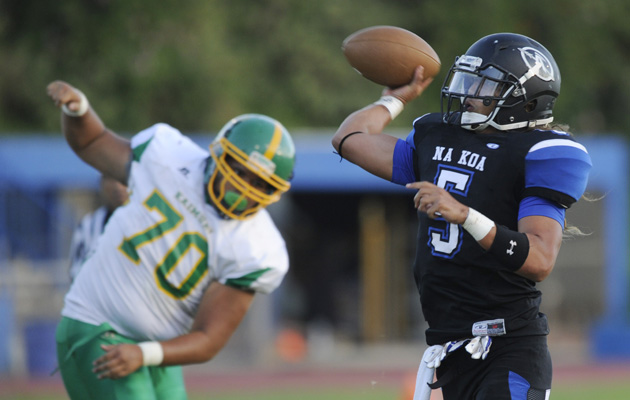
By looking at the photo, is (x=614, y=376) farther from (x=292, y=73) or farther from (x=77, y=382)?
(x=292, y=73)

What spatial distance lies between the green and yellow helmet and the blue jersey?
3.14ft

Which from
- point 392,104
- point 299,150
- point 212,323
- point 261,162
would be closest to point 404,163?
point 392,104

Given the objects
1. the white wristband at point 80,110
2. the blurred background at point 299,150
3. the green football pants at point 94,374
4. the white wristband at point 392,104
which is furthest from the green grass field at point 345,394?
the white wristband at point 392,104

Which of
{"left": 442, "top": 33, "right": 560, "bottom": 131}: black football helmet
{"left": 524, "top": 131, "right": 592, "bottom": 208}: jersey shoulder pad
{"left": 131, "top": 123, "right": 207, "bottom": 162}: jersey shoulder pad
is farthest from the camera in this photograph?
{"left": 131, "top": 123, "right": 207, "bottom": 162}: jersey shoulder pad

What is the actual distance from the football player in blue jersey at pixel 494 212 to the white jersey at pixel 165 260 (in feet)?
3.12

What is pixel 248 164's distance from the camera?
4.09 m

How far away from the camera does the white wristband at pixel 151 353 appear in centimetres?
378

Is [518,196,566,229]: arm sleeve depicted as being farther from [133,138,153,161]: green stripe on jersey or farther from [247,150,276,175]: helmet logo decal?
[133,138,153,161]: green stripe on jersey

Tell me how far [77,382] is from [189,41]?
1363 centimetres

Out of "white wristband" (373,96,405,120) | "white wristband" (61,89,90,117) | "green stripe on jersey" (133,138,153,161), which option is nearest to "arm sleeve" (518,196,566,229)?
"white wristband" (373,96,405,120)

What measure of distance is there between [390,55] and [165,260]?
1305 millimetres

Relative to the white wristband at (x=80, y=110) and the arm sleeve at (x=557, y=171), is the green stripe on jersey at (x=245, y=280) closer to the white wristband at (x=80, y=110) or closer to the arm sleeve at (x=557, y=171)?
the white wristband at (x=80, y=110)

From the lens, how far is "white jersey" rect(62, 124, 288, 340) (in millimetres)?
4031

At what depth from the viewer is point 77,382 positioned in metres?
3.99
